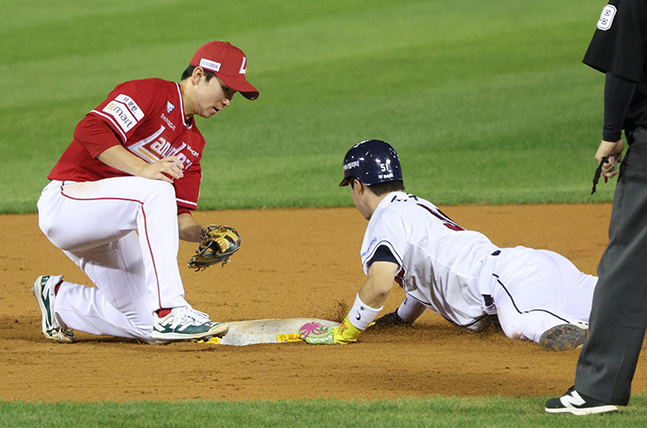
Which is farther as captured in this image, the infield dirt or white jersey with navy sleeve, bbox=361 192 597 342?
white jersey with navy sleeve, bbox=361 192 597 342

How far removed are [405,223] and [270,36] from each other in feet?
55.7

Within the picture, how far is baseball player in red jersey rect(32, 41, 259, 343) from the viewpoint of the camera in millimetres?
4551

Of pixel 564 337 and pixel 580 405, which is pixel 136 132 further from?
pixel 580 405

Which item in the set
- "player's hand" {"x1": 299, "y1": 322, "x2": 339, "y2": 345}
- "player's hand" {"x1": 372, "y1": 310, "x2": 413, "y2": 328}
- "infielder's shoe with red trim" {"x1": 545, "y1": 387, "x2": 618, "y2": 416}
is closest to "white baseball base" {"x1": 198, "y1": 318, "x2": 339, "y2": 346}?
"player's hand" {"x1": 299, "y1": 322, "x2": 339, "y2": 345}

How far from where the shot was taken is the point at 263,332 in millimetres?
5195

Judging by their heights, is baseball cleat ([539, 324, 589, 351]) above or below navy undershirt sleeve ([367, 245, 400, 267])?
below

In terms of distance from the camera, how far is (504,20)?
870 inches

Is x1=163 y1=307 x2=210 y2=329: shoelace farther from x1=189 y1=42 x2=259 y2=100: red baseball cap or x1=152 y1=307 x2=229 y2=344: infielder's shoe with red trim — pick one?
x1=189 y1=42 x2=259 y2=100: red baseball cap

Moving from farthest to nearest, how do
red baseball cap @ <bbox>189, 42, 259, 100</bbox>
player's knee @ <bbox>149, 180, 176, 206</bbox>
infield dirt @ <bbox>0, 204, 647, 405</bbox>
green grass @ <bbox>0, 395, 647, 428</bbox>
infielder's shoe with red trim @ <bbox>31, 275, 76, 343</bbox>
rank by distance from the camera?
1. infielder's shoe with red trim @ <bbox>31, 275, 76, 343</bbox>
2. red baseball cap @ <bbox>189, 42, 259, 100</bbox>
3. player's knee @ <bbox>149, 180, 176, 206</bbox>
4. infield dirt @ <bbox>0, 204, 647, 405</bbox>
5. green grass @ <bbox>0, 395, 647, 428</bbox>

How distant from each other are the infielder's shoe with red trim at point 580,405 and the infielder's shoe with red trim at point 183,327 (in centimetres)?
191

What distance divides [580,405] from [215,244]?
256 centimetres

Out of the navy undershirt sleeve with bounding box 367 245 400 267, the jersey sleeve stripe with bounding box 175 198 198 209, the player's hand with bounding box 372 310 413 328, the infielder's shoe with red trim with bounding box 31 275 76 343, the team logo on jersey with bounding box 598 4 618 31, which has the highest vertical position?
the team logo on jersey with bounding box 598 4 618 31

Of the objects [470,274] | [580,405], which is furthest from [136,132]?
[580,405]

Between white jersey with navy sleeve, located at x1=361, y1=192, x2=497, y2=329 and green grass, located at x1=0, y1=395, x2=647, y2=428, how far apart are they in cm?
122
